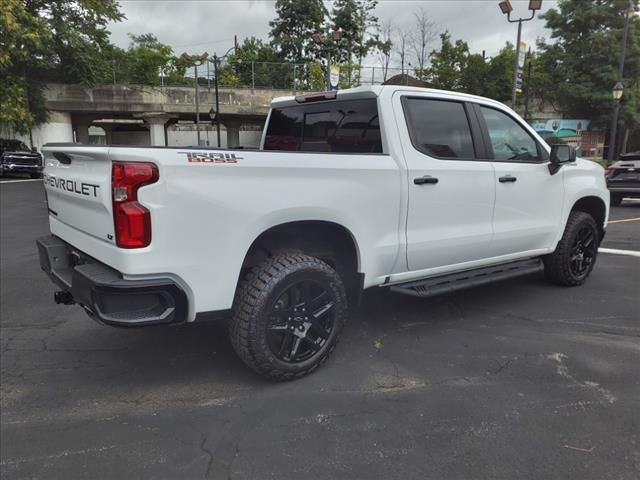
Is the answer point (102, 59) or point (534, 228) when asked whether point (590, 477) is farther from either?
point (102, 59)

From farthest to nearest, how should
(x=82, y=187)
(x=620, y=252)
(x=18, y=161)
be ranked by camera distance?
(x=18, y=161) → (x=620, y=252) → (x=82, y=187)

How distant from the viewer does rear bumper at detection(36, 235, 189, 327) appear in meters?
2.54

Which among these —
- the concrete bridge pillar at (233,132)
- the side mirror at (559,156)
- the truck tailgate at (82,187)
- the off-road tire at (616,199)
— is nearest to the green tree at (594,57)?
the off-road tire at (616,199)

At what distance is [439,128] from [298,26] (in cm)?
4764

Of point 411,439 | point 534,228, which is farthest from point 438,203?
point 411,439

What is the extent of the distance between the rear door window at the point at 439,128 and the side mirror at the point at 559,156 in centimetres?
98

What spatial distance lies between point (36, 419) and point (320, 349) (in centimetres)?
171

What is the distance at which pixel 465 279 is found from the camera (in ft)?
13.5

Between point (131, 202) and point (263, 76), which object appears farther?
point (263, 76)

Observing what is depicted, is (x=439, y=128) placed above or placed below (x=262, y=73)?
below

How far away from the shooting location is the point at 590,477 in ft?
7.52

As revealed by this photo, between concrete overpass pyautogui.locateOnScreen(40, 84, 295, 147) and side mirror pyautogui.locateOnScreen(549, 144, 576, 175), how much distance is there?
26.4m

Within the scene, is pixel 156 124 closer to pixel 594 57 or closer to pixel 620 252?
pixel 594 57

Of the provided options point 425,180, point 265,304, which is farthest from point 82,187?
point 425,180
